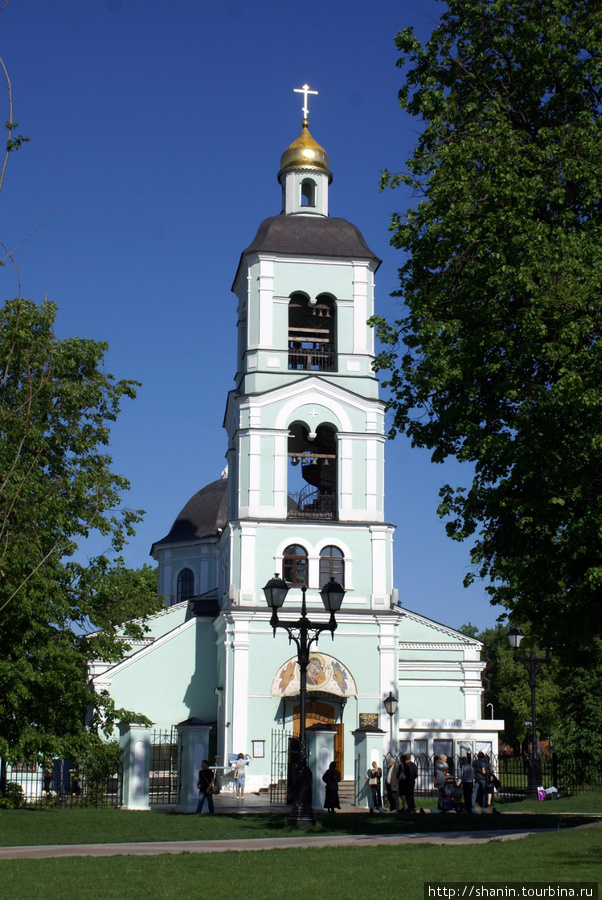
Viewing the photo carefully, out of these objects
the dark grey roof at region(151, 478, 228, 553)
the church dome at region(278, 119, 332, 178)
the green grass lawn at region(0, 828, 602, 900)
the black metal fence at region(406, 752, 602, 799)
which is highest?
the church dome at region(278, 119, 332, 178)

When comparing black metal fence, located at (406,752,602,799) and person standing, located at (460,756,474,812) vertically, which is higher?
person standing, located at (460,756,474,812)

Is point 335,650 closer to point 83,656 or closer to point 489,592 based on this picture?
point 83,656

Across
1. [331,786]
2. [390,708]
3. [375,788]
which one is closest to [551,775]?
[390,708]

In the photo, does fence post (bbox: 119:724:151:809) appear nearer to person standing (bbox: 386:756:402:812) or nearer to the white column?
person standing (bbox: 386:756:402:812)

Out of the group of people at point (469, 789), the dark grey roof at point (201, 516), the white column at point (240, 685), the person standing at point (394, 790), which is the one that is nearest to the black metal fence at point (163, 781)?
the white column at point (240, 685)

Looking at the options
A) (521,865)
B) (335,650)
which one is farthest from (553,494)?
(335,650)

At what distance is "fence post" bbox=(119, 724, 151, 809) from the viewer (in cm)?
2212

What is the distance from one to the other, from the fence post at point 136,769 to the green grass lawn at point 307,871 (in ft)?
31.2

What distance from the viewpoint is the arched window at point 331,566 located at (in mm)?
33594

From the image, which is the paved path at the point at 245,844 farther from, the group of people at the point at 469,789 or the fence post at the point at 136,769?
the fence post at the point at 136,769

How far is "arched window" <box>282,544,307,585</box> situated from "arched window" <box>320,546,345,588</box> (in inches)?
22.4

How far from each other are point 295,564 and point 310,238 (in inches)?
424

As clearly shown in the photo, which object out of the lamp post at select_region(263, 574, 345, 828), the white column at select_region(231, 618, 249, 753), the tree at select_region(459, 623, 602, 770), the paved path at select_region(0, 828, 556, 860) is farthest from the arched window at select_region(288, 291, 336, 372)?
the paved path at select_region(0, 828, 556, 860)

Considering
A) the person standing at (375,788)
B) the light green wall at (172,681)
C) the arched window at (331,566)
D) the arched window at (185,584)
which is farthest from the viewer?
the arched window at (185,584)
